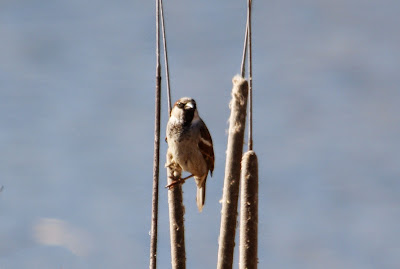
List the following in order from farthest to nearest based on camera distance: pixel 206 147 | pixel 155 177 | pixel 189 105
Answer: pixel 206 147, pixel 189 105, pixel 155 177

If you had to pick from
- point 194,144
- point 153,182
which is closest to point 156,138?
point 153,182

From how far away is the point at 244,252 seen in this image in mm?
2463

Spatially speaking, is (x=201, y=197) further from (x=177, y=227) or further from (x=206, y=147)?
(x=177, y=227)

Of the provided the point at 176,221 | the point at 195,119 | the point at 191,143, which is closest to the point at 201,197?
the point at 191,143

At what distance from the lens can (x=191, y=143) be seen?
402cm

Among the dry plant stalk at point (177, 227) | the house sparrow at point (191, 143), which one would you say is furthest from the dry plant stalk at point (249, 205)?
the house sparrow at point (191, 143)

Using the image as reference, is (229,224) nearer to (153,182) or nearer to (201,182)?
(153,182)

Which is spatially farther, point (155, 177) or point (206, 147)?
point (206, 147)

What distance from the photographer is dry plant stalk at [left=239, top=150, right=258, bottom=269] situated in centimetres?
251

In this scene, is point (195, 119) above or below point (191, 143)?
above

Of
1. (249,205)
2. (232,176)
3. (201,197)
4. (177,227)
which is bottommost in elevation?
(201,197)

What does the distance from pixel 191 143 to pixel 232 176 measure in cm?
159

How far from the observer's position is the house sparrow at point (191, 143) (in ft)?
12.9

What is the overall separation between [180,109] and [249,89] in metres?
1.49
